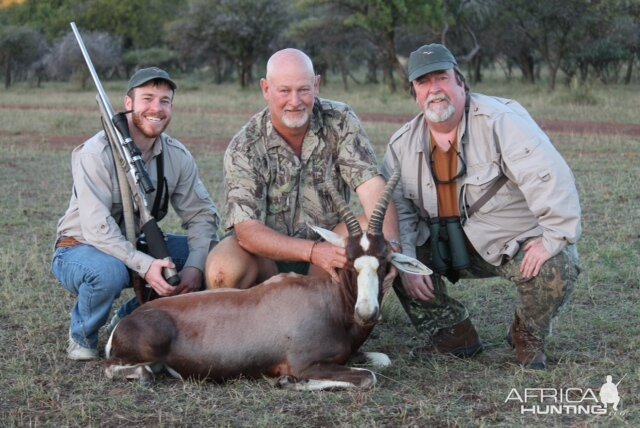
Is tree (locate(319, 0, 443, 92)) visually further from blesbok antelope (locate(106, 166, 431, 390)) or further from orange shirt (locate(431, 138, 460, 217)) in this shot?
blesbok antelope (locate(106, 166, 431, 390))

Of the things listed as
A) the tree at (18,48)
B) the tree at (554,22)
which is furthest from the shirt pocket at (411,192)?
the tree at (18,48)

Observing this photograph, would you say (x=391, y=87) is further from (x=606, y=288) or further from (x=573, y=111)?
(x=606, y=288)

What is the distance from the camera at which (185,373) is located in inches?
231

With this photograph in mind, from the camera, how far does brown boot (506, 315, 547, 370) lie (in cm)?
609

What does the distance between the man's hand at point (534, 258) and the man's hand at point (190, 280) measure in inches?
86.4

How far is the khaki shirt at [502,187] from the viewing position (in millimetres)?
5898

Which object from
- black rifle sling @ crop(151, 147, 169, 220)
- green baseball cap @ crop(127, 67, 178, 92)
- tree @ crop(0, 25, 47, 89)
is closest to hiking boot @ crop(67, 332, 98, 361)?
→ black rifle sling @ crop(151, 147, 169, 220)

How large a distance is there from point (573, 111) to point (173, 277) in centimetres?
1945

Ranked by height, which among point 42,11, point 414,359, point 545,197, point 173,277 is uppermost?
point 42,11

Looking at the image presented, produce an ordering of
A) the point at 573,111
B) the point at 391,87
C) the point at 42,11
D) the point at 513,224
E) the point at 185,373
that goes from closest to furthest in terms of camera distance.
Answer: the point at 185,373 → the point at 513,224 → the point at 573,111 → the point at 391,87 → the point at 42,11

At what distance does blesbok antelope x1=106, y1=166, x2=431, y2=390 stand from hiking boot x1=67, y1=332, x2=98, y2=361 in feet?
1.67

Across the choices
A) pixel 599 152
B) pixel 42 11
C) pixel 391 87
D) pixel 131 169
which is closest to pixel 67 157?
pixel 599 152

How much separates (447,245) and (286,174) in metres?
1.19

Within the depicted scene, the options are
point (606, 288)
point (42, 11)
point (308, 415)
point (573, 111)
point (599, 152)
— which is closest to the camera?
point (308, 415)
